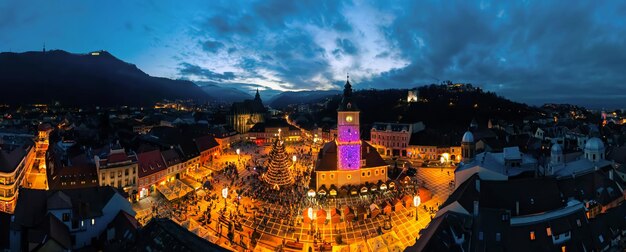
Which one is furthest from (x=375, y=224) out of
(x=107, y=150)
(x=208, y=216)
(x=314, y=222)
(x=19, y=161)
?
(x=19, y=161)

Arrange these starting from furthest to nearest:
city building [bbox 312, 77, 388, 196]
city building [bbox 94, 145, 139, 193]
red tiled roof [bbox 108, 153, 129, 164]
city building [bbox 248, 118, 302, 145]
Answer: city building [bbox 248, 118, 302, 145], city building [bbox 312, 77, 388, 196], red tiled roof [bbox 108, 153, 129, 164], city building [bbox 94, 145, 139, 193]

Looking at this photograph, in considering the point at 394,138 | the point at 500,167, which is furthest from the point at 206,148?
the point at 500,167

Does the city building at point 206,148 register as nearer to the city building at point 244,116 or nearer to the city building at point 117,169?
the city building at point 117,169

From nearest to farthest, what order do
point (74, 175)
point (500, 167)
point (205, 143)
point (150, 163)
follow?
point (500, 167) < point (74, 175) < point (150, 163) < point (205, 143)

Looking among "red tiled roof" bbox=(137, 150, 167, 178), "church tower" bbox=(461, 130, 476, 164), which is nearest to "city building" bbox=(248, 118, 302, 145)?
"red tiled roof" bbox=(137, 150, 167, 178)

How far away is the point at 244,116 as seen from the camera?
94.9 m

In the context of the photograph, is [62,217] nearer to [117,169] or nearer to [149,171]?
[117,169]

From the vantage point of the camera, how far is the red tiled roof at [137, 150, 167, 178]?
34394mm

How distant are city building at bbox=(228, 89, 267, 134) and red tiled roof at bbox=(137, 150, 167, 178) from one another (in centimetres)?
5396

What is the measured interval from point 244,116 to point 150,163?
59.8 meters

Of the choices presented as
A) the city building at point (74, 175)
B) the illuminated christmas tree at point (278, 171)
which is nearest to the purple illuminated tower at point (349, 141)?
the illuminated christmas tree at point (278, 171)

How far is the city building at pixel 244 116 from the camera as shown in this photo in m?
93.0

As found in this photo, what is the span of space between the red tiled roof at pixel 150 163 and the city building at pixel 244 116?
5396 centimetres

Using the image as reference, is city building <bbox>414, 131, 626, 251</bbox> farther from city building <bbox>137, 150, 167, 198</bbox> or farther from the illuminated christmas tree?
city building <bbox>137, 150, 167, 198</bbox>
